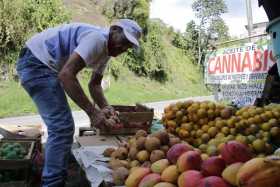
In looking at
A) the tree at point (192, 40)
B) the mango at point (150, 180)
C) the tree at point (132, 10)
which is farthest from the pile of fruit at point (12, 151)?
the tree at point (192, 40)

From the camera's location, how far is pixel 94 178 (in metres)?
3.38

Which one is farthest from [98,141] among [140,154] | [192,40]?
[192,40]

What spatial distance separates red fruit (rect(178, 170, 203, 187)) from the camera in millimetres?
2389

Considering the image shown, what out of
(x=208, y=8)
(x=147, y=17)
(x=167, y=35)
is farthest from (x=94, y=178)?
(x=208, y=8)

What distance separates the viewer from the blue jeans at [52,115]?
4051 millimetres

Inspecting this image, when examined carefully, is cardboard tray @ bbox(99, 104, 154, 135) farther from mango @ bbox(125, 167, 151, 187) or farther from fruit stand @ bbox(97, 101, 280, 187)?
mango @ bbox(125, 167, 151, 187)

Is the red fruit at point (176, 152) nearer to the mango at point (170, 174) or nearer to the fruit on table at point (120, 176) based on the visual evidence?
the mango at point (170, 174)

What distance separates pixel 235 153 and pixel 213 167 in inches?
5.9

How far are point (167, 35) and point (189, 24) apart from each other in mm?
2537

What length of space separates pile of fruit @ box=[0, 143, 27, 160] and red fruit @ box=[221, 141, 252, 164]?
286 centimetres

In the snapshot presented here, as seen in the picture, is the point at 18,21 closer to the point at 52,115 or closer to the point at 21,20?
the point at 21,20

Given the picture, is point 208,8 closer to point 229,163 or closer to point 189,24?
point 189,24

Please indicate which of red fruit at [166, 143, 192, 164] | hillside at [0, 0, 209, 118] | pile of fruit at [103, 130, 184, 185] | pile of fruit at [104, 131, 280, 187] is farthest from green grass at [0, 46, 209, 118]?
red fruit at [166, 143, 192, 164]

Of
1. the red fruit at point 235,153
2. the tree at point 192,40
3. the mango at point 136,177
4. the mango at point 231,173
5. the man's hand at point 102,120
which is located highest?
the tree at point 192,40
